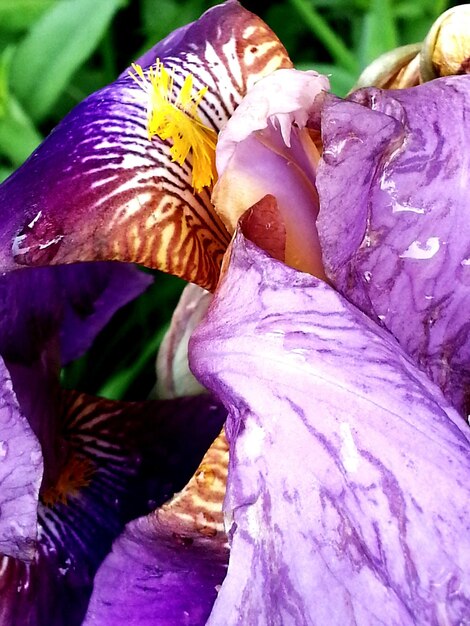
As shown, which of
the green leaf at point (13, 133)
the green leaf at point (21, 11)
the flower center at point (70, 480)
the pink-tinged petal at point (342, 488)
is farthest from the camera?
the green leaf at point (21, 11)

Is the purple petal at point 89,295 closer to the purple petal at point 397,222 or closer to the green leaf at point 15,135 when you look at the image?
the green leaf at point 15,135

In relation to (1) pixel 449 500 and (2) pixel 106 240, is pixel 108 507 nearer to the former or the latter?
(2) pixel 106 240

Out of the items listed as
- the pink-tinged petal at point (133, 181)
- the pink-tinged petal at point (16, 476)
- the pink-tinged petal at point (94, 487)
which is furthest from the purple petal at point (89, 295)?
the pink-tinged petal at point (16, 476)

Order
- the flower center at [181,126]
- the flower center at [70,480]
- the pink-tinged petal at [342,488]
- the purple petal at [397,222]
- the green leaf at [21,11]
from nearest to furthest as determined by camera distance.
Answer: the pink-tinged petal at [342,488]
the purple petal at [397,222]
the flower center at [181,126]
the flower center at [70,480]
the green leaf at [21,11]

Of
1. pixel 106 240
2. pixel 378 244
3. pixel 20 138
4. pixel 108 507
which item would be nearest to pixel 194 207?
pixel 106 240

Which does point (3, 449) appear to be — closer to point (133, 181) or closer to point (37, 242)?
point (37, 242)

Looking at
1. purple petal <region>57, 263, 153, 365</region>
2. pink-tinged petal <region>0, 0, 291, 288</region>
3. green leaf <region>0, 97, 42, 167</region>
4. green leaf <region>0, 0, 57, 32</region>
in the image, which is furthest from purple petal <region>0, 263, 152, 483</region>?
green leaf <region>0, 0, 57, 32</region>
